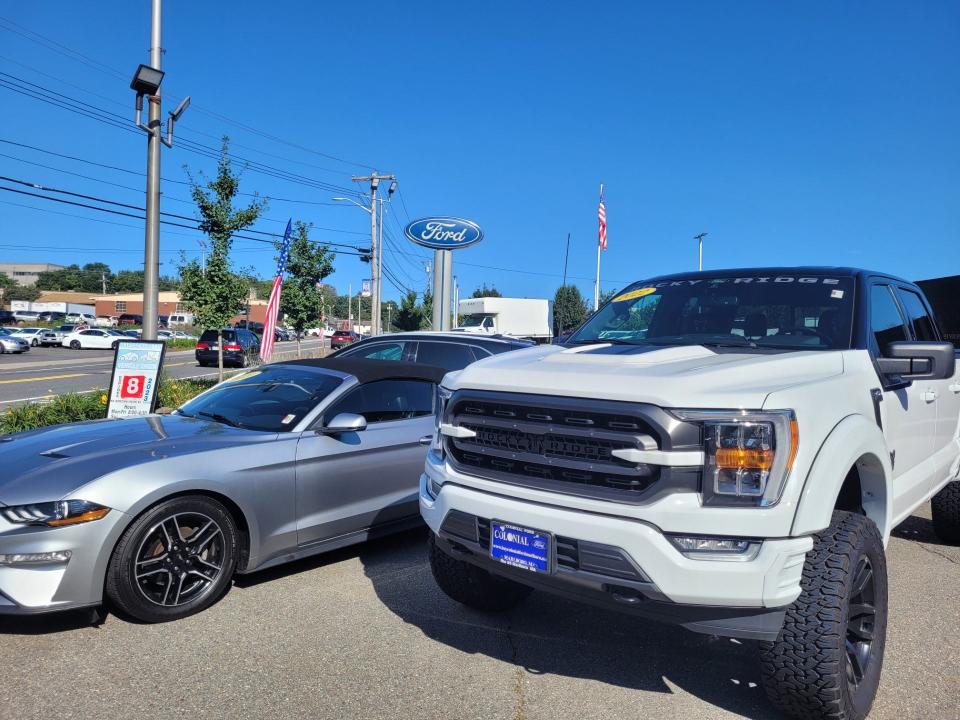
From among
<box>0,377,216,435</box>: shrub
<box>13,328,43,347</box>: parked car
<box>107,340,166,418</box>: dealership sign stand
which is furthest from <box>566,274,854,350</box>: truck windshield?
<box>13,328,43,347</box>: parked car

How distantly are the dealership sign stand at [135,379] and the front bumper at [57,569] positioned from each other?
5.46 meters

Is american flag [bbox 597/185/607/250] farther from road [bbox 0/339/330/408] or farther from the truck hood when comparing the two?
Result: the truck hood

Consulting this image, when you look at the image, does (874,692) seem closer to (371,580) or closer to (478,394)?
(478,394)

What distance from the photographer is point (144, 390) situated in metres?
8.55

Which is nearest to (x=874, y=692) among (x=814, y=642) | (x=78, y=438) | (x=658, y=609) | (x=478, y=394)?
(x=814, y=642)

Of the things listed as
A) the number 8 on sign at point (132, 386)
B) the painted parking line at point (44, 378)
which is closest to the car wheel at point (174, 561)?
the number 8 on sign at point (132, 386)

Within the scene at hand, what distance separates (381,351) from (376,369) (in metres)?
4.52

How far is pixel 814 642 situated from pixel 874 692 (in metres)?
0.72

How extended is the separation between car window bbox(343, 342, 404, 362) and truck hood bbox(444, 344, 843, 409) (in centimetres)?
603

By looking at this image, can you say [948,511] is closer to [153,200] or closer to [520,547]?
[520,547]

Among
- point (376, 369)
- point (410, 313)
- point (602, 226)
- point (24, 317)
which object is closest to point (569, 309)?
point (410, 313)

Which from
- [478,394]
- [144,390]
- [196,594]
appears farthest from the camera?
[144,390]

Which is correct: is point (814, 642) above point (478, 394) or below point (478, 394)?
below

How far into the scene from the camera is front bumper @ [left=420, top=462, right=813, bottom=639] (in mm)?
2396
